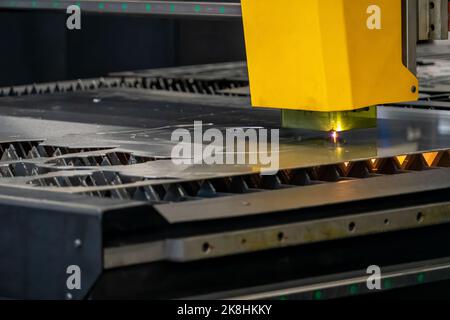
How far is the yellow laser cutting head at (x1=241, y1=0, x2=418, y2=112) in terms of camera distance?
3.40 meters

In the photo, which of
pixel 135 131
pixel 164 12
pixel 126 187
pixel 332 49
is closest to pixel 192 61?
pixel 164 12

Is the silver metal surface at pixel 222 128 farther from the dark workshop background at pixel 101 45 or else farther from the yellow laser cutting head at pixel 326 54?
the dark workshop background at pixel 101 45

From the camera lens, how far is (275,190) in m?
3.02

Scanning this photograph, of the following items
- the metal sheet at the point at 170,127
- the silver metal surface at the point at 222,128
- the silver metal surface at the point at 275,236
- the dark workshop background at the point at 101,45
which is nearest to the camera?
the silver metal surface at the point at 275,236

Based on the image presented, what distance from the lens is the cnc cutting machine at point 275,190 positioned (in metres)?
2.69

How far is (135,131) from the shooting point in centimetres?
400

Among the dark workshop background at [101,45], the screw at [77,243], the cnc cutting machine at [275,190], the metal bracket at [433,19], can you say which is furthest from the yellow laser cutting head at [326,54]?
the dark workshop background at [101,45]

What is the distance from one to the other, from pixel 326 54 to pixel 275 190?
57cm

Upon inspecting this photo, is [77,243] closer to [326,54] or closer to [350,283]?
[350,283]

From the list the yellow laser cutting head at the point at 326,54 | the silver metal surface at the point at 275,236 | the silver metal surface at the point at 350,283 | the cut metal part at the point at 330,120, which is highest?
the yellow laser cutting head at the point at 326,54

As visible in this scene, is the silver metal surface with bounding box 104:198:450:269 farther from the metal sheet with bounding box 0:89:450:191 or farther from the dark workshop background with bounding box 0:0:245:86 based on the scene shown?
the dark workshop background with bounding box 0:0:245:86

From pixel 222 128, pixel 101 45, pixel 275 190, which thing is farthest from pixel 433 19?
pixel 101 45
